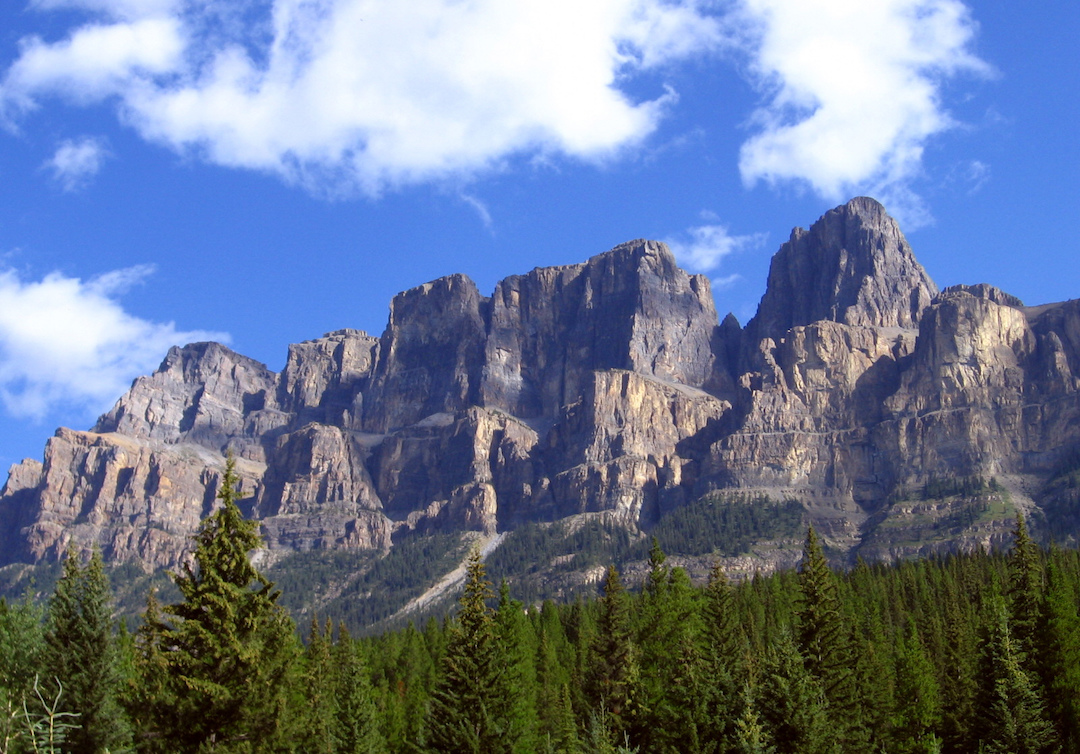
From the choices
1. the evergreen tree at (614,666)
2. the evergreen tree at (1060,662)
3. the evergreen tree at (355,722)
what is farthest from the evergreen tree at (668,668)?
the evergreen tree at (1060,662)

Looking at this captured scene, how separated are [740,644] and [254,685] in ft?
169

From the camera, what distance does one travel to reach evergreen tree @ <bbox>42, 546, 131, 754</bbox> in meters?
49.1

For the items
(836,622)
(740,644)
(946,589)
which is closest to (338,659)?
(740,644)

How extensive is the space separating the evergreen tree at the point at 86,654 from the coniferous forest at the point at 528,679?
9cm

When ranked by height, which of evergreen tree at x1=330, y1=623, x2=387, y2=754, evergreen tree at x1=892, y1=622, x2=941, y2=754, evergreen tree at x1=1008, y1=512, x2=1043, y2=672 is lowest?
evergreen tree at x1=892, y1=622, x2=941, y2=754

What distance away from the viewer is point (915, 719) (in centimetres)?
7906

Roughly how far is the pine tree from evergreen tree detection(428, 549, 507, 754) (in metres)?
17.5

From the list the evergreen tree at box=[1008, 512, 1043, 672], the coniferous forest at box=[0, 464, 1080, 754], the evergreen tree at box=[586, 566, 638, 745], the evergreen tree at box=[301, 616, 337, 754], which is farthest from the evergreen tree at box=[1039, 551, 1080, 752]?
the evergreen tree at box=[301, 616, 337, 754]

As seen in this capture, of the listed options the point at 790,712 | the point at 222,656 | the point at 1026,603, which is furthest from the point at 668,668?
the point at 222,656

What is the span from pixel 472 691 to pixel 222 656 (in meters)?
20.9

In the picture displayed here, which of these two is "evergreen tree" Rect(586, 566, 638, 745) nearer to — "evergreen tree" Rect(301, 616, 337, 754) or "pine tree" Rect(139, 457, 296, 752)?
"evergreen tree" Rect(301, 616, 337, 754)

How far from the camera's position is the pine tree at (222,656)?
35.5 meters

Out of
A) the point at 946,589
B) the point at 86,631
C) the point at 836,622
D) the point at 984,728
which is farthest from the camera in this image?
the point at 946,589

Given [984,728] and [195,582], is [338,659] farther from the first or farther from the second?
[195,582]
